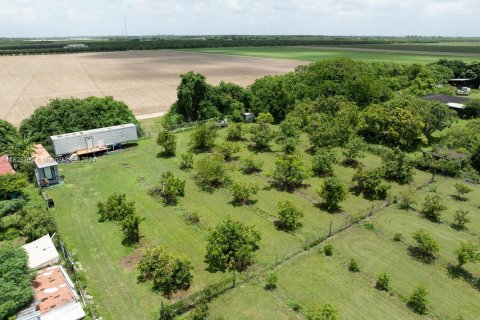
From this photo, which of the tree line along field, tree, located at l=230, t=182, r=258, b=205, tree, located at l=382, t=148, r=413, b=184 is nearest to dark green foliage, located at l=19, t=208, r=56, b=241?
the tree line along field

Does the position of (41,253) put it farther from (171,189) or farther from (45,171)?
(45,171)

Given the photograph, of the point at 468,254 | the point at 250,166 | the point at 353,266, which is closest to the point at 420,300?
the point at 353,266

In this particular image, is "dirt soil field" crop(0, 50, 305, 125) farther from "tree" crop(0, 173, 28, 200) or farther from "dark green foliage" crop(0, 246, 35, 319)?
"dark green foliage" crop(0, 246, 35, 319)

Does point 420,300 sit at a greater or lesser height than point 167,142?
lesser

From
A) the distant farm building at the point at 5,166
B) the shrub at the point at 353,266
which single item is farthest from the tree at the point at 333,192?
the distant farm building at the point at 5,166

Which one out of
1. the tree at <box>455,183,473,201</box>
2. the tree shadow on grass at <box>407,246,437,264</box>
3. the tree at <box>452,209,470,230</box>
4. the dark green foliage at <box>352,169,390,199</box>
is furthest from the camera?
the dark green foliage at <box>352,169,390,199</box>

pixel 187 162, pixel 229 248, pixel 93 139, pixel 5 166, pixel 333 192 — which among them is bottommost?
pixel 229 248
